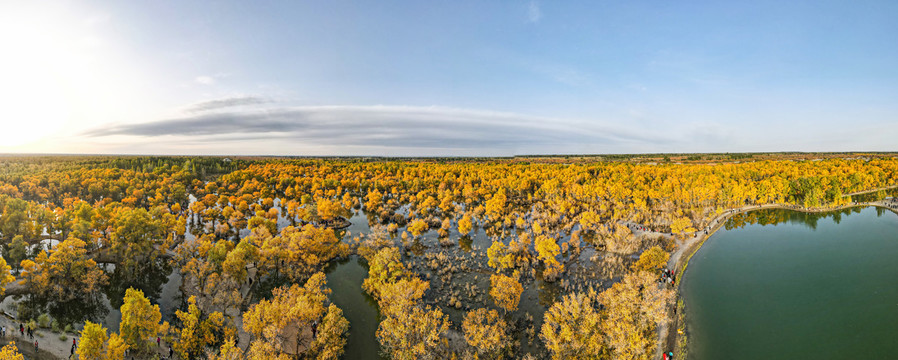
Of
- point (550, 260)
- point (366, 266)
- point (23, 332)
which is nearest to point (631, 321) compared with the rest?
point (550, 260)

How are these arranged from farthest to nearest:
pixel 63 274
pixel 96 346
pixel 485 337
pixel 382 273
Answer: pixel 382 273
pixel 63 274
pixel 485 337
pixel 96 346

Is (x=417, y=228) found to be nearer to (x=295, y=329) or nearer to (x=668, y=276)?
(x=295, y=329)

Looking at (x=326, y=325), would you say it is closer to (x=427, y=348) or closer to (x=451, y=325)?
(x=427, y=348)

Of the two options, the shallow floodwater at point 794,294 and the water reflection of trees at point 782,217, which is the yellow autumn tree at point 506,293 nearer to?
the shallow floodwater at point 794,294

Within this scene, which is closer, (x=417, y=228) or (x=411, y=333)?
(x=411, y=333)

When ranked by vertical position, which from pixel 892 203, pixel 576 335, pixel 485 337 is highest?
Result: pixel 892 203

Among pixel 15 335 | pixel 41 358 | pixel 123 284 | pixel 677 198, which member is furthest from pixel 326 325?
pixel 677 198

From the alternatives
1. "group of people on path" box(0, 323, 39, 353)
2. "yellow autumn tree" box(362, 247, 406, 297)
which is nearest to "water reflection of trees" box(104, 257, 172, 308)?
"group of people on path" box(0, 323, 39, 353)

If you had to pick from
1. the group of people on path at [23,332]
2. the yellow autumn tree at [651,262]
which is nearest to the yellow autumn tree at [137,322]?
the group of people on path at [23,332]
